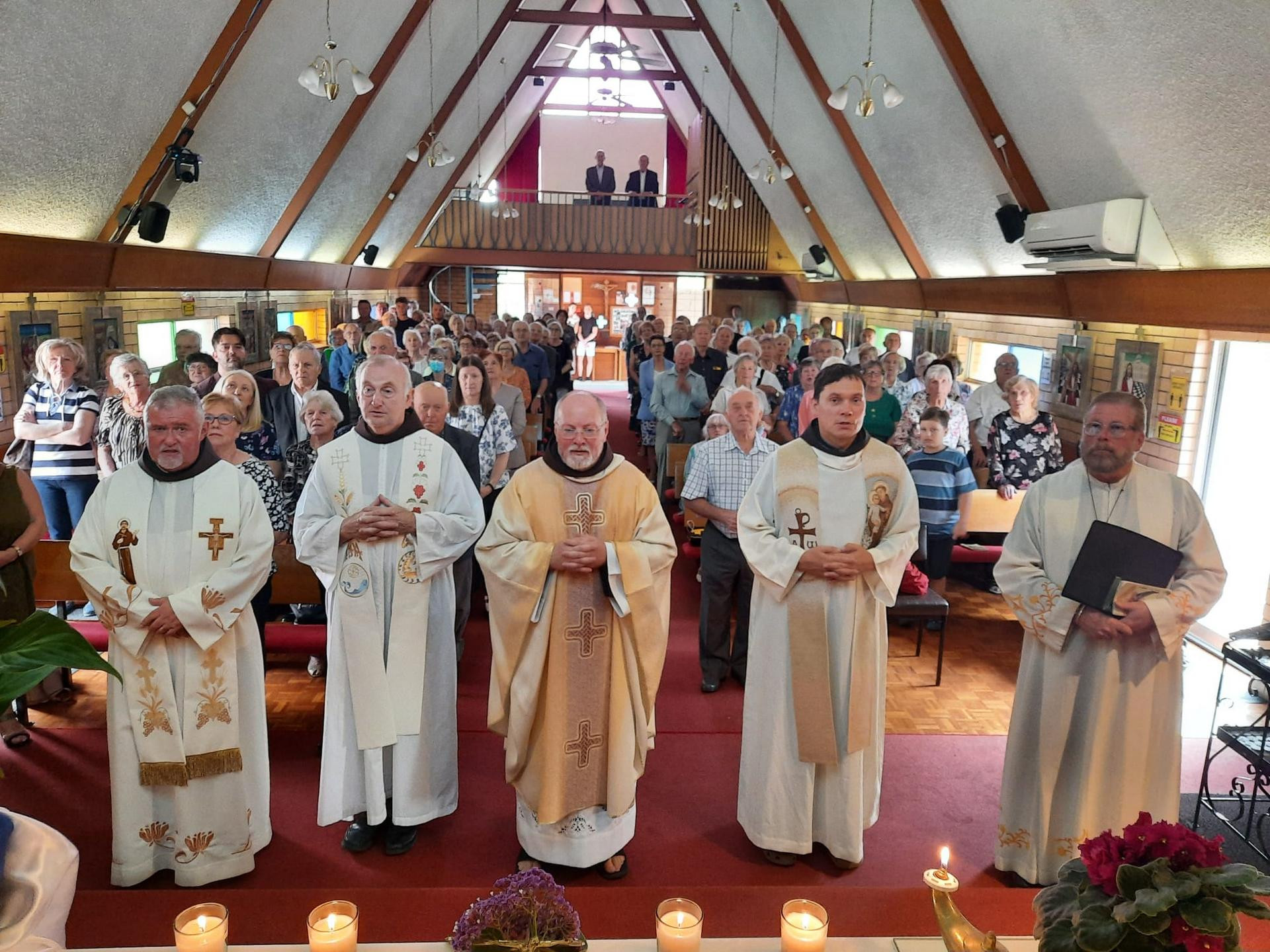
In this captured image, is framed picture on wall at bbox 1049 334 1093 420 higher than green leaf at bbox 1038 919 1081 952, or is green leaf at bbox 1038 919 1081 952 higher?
framed picture on wall at bbox 1049 334 1093 420

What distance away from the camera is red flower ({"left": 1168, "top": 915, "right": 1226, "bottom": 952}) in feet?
4.47

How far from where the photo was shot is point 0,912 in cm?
141

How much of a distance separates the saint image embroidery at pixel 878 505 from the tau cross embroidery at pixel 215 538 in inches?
104

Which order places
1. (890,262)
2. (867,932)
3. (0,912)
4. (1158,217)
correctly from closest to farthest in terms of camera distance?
1. (0,912)
2. (867,932)
3. (1158,217)
4. (890,262)

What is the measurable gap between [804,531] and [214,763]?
258cm

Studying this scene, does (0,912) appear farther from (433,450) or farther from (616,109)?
(616,109)

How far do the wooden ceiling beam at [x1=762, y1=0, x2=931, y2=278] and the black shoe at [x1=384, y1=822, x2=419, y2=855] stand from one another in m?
10.2

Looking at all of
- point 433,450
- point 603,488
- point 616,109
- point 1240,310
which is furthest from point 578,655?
point 616,109

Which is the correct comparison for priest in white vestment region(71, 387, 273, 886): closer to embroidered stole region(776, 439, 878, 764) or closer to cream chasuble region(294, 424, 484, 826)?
cream chasuble region(294, 424, 484, 826)

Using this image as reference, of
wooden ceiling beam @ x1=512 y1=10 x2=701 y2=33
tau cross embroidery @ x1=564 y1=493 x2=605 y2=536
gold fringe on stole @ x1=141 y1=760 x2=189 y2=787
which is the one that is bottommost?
gold fringe on stole @ x1=141 y1=760 x2=189 y2=787

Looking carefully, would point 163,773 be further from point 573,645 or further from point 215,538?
point 573,645

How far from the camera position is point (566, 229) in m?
21.1

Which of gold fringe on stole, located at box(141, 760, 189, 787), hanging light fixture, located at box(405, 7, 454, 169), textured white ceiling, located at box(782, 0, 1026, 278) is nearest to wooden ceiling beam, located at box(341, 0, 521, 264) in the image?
hanging light fixture, located at box(405, 7, 454, 169)

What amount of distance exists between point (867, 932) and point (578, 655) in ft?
4.78
